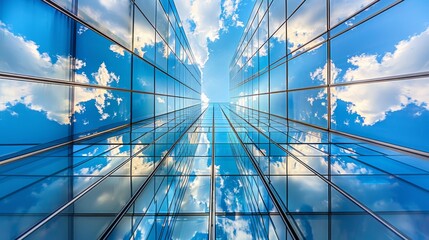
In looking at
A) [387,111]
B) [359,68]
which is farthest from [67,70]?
[387,111]

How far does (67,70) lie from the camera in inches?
284

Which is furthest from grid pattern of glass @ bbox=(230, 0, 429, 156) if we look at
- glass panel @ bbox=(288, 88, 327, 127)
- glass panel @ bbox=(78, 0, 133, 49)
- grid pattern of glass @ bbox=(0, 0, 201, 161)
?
glass panel @ bbox=(78, 0, 133, 49)

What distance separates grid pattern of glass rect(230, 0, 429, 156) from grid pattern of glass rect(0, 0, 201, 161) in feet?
32.1

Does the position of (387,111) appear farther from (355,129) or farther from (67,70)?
(67,70)

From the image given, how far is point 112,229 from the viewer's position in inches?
127

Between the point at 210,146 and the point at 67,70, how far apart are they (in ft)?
19.2

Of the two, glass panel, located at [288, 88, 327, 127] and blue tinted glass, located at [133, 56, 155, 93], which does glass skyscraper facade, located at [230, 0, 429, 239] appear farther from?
blue tinted glass, located at [133, 56, 155, 93]

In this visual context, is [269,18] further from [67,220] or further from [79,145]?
[67,220]

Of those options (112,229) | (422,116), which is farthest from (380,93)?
(112,229)

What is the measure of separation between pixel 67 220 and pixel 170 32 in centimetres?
2092

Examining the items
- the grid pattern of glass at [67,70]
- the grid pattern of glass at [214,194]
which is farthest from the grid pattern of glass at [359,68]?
the grid pattern of glass at [67,70]

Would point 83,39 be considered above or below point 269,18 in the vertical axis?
below

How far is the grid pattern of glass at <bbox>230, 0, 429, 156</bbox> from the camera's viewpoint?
19.4ft

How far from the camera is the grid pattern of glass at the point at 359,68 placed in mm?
5910
